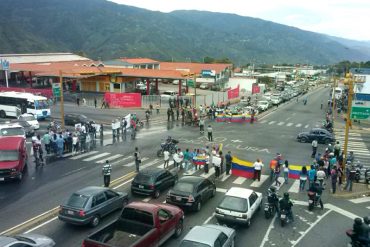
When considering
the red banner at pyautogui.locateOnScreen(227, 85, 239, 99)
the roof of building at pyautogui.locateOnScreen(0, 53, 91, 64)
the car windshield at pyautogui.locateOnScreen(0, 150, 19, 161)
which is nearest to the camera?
the car windshield at pyautogui.locateOnScreen(0, 150, 19, 161)

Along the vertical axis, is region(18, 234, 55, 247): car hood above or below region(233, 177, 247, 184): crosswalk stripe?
above

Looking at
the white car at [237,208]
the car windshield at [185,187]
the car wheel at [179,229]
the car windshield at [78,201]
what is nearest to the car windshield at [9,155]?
the car windshield at [78,201]

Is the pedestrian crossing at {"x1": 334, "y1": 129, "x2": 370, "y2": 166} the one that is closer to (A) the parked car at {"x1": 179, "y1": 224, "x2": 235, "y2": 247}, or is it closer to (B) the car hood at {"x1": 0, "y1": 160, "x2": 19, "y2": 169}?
(A) the parked car at {"x1": 179, "y1": 224, "x2": 235, "y2": 247}

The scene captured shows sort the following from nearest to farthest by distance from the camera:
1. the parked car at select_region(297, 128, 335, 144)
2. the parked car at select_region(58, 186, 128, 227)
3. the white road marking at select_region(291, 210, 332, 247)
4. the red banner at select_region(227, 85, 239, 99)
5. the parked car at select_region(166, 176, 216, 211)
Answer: the white road marking at select_region(291, 210, 332, 247), the parked car at select_region(58, 186, 128, 227), the parked car at select_region(166, 176, 216, 211), the parked car at select_region(297, 128, 335, 144), the red banner at select_region(227, 85, 239, 99)

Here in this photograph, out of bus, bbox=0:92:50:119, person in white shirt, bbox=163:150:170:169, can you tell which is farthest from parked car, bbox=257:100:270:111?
person in white shirt, bbox=163:150:170:169

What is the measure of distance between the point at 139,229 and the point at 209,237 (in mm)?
2629

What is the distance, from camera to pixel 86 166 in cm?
2575

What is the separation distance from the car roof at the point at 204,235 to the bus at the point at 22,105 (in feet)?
116

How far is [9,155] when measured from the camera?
22734 millimetres

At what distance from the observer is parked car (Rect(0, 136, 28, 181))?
71.3ft

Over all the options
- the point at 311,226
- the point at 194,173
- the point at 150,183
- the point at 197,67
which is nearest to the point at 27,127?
the point at 194,173

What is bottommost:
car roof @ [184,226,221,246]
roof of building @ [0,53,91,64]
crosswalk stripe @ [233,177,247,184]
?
crosswalk stripe @ [233,177,247,184]

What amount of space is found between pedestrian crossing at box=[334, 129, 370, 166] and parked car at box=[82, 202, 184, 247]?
65.8 feet

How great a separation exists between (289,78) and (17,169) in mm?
139631
